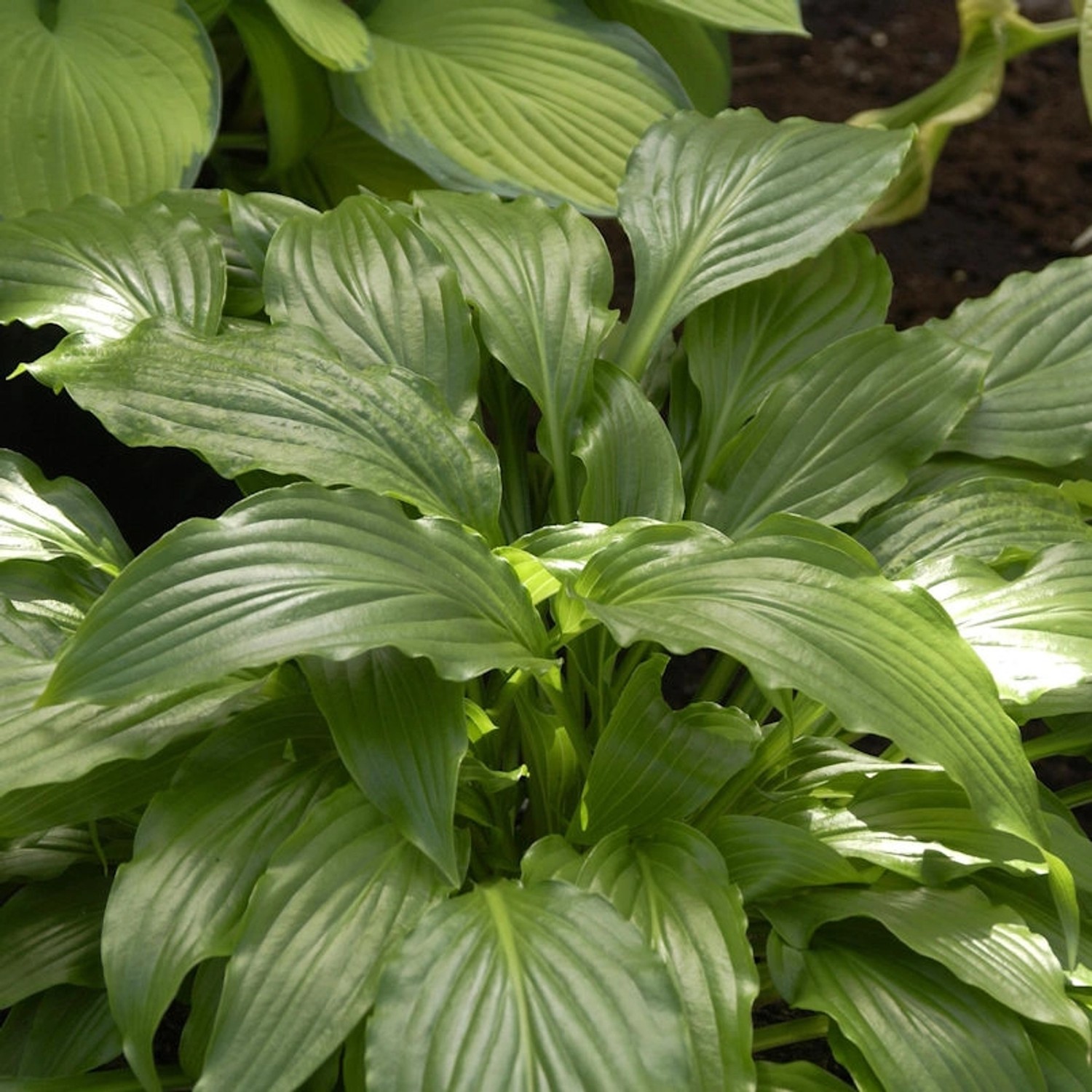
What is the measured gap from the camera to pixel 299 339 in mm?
1064

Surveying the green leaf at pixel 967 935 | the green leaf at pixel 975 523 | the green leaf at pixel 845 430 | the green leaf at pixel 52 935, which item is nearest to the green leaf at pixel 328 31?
the green leaf at pixel 845 430

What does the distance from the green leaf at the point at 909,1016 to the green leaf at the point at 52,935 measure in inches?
18.9

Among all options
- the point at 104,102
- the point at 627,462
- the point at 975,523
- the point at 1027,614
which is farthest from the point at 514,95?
the point at 1027,614

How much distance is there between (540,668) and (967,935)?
33 centimetres

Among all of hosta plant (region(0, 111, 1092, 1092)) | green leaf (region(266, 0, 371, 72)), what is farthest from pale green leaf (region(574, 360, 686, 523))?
green leaf (region(266, 0, 371, 72))

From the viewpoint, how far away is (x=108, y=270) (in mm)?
1243

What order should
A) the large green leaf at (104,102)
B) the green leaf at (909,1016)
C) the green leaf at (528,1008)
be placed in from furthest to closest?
1. the large green leaf at (104,102)
2. the green leaf at (909,1016)
3. the green leaf at (528,1008)

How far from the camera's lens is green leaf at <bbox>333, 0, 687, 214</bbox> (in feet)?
5.44

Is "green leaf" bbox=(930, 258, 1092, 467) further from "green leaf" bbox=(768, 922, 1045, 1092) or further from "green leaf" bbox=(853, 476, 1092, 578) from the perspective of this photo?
"green leaf" bbox=(768, 922, 1045, 1092)

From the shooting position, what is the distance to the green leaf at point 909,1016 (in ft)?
2.95

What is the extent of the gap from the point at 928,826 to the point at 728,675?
10.5 inches

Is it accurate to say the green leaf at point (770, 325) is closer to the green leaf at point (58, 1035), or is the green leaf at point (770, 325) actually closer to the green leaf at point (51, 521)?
the green leaf at point (51, 521)

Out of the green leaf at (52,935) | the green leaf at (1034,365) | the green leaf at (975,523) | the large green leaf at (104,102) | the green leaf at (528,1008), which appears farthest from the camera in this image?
the large green leaf at (104,102)

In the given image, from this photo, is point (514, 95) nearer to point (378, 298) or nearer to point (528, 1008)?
point (378, 298)
